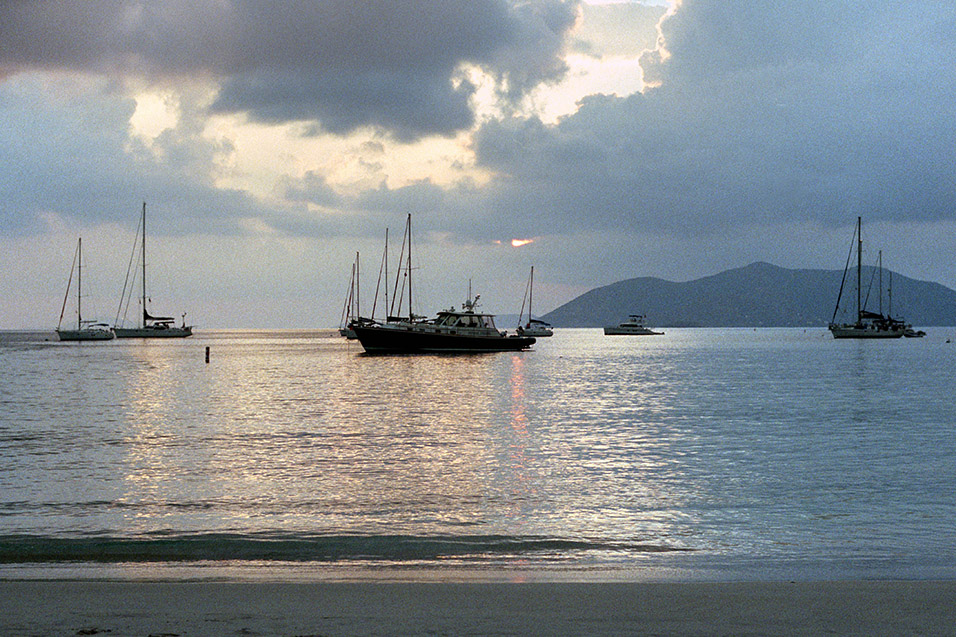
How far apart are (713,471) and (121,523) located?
557 inches

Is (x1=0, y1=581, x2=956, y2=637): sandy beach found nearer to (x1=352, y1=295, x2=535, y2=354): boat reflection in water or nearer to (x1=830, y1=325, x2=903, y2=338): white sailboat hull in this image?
(x1=352, y1=295, x2=535, y2=354): boat reflection in water

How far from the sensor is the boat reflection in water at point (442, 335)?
89.1 metres

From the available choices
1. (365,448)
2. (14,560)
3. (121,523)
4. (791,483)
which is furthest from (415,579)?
(365,448)

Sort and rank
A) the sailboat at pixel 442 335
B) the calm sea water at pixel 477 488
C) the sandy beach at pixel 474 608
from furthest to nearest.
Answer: the sailboat at pixel 442 335
the calm sea water at pixel 477 488
the sandy beach at pixel 474 608

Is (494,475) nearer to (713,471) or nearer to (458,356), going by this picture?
(713,471)

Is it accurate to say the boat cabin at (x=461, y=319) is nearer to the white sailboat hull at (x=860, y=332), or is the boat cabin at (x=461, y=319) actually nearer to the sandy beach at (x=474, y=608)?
the sandy beach at (x=474, y=608)

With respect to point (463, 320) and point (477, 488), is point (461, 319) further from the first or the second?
point (477, 488)

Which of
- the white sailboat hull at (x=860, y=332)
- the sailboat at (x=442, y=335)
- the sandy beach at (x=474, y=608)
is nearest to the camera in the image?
the sandy beach at (x=474, y=608)

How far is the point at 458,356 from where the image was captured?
100375mm

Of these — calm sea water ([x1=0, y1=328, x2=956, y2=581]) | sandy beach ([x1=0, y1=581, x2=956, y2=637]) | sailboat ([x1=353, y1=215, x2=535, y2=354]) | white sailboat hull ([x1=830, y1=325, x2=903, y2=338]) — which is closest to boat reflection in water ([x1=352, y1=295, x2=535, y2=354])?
sailboat ([x1=353, y1=215, x2=535, y2=354])

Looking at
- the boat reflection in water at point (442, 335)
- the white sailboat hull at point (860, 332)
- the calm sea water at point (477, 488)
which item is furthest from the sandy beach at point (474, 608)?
the white sailboat hull at point (860, 332)

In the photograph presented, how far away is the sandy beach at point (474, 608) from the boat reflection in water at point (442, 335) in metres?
78.8

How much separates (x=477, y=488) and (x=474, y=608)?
10013 millimetres

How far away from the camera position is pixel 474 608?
8.88 m
